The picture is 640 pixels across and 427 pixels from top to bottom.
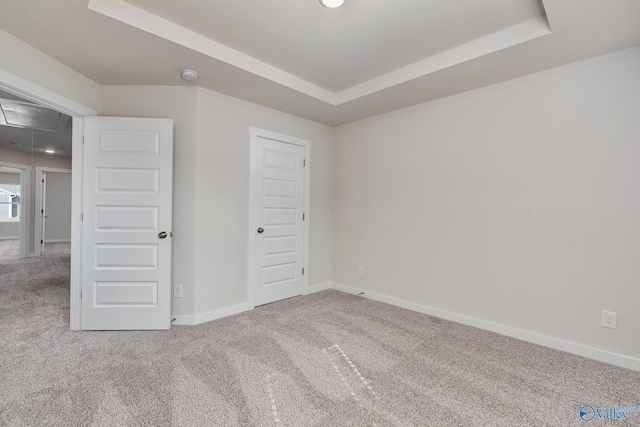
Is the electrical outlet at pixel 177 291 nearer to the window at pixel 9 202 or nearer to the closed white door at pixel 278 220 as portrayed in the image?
the closed white door at pixel 278 220

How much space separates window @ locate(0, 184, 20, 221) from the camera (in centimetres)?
885

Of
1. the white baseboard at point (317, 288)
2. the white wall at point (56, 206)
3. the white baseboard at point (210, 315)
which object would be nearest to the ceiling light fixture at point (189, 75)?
the white baseboard at point (210, 315)

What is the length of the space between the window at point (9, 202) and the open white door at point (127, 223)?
962cm

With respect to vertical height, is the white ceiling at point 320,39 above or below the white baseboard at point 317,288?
above

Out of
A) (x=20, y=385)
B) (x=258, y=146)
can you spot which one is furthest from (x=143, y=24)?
(x=20, y=385)

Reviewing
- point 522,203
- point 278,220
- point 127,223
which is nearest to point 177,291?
point 127,223

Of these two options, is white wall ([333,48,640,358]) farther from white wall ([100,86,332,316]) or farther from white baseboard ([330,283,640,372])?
white wall ([100,86,332,316])

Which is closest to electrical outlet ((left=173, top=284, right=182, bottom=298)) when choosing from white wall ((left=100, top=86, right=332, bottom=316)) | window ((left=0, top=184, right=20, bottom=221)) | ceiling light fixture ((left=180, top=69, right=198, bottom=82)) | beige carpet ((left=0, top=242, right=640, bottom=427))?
white wall ((left=100, top=86, right=332, bottom=316))

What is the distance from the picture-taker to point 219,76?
8.84 feet

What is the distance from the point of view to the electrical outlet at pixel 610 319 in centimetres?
220

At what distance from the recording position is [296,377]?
1.98 m

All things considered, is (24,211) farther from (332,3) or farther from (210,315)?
(332,3)

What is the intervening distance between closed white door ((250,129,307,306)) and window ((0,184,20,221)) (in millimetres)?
10328

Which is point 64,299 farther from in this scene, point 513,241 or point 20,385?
point 513,241
